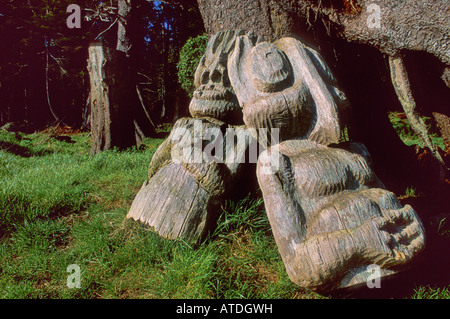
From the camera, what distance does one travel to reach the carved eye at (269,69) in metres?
2.17

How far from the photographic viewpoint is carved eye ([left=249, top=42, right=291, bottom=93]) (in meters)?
2.17

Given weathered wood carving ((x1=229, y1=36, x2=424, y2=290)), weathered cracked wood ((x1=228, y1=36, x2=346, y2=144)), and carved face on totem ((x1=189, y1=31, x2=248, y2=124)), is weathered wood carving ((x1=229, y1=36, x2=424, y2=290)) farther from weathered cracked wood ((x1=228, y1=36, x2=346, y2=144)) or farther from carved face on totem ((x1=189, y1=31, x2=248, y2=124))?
carved face on totem ((x1=189, y1=31, x2=248, y2=124))

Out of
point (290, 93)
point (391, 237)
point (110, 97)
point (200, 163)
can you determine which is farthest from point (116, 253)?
point (110, 97)

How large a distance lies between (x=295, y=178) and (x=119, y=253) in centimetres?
135

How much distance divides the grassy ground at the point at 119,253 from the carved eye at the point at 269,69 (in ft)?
3.21

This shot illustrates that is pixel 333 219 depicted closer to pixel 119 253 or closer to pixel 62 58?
pixel 119 253

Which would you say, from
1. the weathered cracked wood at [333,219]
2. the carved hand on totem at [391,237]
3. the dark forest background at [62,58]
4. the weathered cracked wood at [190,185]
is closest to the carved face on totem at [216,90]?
the weathered cracked wood at [190,185]

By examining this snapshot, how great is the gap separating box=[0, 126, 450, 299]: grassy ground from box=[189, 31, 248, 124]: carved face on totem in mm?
734

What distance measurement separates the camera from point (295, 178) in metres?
2.03

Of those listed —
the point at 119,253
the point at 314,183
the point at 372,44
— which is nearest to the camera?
the point at 314,183

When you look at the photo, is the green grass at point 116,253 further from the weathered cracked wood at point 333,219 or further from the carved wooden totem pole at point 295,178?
the weathered cracked wood at point 333,219

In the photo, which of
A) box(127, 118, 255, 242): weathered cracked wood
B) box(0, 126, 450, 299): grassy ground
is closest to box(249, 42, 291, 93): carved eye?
box(127, 118, 255, 242): weathered cracked wood
